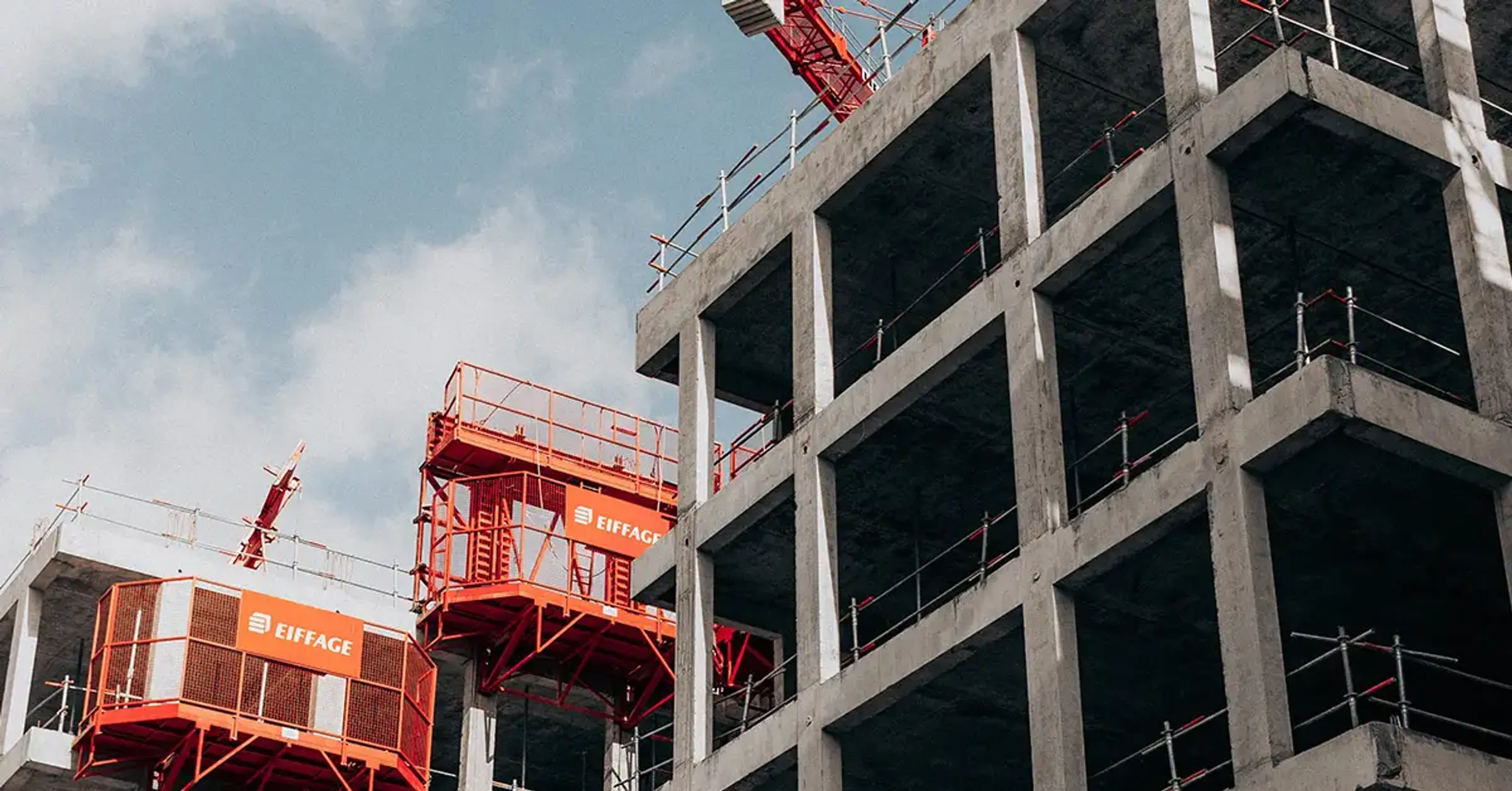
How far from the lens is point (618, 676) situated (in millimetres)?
55000

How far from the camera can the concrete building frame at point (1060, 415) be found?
26.8 m

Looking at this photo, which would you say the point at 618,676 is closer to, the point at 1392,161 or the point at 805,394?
the point at 805,394

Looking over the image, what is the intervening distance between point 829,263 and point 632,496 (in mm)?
20807

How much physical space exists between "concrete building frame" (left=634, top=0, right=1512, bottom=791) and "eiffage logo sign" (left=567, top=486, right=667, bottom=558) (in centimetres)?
1393

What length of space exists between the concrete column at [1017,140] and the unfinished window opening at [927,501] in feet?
4.99

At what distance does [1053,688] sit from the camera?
2931 centimetres

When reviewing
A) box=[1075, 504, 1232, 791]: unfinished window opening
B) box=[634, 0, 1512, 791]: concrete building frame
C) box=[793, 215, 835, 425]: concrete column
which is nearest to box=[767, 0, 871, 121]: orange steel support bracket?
box=[634, 0, 1512, 791]: concrete building frame

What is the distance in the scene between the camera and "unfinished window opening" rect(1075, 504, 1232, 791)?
30625 millimetres

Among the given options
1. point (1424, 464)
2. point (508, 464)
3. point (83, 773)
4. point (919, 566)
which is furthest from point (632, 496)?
point (1424, 464)

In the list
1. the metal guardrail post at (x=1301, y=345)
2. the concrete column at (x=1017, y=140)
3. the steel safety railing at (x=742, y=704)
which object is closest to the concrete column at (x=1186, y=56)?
the concrete column at (x=1017, y=140)

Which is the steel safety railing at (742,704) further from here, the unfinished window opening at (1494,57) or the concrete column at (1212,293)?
the concrete column at (1212,293)

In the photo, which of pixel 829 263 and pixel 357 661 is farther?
pixel 357 661

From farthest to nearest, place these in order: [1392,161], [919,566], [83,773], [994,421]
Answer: [83,773]
[919,566]
[994,421]
[1392,161]

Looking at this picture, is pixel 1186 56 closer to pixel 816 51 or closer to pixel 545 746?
pixel 545 746
